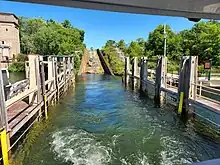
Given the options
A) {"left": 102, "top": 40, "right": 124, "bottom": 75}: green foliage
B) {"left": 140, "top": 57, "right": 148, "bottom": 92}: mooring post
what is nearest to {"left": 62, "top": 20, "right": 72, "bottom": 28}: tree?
{"left": 102, "top": 40, "right": 124, "bottom": 75}: green foliage

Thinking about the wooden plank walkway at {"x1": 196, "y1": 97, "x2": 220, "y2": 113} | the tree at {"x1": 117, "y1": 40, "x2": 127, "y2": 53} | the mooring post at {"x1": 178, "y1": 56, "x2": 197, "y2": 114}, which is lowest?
the wooden plank walkway at {"x1": 196, "y1": 97, "x2": 220, "y2": 113}

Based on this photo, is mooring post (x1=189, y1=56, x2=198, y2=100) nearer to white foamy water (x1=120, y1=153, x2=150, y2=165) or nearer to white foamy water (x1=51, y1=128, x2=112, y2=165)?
white foamy water (x1=120, y1=153, x2=150, y2=165)

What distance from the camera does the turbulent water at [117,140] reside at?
15.3ft

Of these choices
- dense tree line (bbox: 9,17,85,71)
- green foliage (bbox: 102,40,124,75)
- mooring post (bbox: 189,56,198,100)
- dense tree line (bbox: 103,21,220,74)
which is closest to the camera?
mooring post (bbox: 189,56,198,100)

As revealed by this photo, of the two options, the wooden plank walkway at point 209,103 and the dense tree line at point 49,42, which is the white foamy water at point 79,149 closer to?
the wooden plank walkway at point 209,103

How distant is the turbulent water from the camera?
467 centimetres

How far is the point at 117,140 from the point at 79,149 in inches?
43.2

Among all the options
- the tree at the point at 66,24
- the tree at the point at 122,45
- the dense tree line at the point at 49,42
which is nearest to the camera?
the dense tree line at the point at 49,42

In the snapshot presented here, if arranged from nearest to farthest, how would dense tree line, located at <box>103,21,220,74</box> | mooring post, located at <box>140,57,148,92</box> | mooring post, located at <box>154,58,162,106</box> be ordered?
mooring post, located at <box>154,58,162,106</box> → mooring post, located at <box>140,57,148,92</box> → dense tree line, located at <box>103,21,220,74</box>

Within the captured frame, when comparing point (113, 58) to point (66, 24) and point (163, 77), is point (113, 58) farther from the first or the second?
point (163, 77)

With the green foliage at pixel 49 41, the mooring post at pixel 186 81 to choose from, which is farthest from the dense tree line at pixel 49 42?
the mooring post at pixel 186 81

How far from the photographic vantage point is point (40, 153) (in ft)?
16.1

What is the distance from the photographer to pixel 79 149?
5152 millimetres

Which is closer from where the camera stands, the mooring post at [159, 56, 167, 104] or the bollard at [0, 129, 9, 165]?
the bollard at [0, 129, 9, 165]
